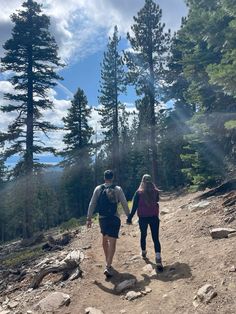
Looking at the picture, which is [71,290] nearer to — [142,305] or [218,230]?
[142,305]

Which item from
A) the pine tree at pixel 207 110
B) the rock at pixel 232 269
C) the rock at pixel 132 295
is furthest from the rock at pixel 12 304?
the pine tree at pixel 207 110

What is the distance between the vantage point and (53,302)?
734 cm

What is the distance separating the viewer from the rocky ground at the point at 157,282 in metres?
6.27

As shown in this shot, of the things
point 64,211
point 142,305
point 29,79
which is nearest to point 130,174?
point 64,211

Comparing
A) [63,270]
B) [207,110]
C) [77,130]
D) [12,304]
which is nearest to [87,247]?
[63,270]

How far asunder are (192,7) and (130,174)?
1583 inches

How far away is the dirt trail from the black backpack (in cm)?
155

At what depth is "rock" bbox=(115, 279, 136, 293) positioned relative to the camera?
7.45 meters

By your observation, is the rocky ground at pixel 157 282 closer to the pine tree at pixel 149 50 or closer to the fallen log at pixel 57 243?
the fallen log at pixel 57 243

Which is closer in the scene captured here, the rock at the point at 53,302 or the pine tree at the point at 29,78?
the rock at the point at 53,302

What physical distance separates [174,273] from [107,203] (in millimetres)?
2242

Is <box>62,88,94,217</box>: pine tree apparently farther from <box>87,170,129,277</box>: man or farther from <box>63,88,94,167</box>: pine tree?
<box>87,170,129,277</box>: man

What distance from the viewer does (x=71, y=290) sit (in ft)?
25.8

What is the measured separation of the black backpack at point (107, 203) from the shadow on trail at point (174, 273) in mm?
1798
